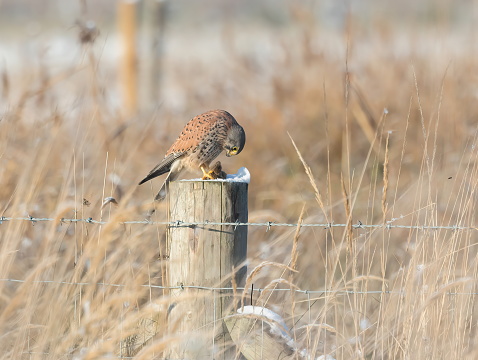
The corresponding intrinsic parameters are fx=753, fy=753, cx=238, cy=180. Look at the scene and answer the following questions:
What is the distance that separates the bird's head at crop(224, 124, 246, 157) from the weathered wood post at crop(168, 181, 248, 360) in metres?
1.39

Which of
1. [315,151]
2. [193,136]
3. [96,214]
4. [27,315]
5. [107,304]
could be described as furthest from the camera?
[315,151]

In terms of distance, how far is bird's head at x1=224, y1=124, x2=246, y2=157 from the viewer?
4125 millimetres

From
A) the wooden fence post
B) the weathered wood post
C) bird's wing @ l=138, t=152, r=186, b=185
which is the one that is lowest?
the weathered wood post

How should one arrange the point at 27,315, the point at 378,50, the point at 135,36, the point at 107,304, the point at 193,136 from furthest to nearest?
the point at 135,36 → the point at 378,50 → the point at 193,136 → the point at 27,315 → the point at 107,304

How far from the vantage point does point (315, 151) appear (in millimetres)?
6531

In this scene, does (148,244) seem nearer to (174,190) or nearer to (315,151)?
(174,190)

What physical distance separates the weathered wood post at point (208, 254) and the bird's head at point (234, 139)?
1386mm

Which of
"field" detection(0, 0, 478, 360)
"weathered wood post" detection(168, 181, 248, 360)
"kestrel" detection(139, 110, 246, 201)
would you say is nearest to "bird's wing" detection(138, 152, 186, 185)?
"kestrel" detection(139, 110, 246, 201)

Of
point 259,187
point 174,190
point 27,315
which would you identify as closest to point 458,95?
point 259,187

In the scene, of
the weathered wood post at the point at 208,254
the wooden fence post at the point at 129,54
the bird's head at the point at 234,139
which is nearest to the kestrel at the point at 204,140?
the bird's head at the point at 234,139

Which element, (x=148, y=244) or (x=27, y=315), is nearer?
(x=27, y=315)

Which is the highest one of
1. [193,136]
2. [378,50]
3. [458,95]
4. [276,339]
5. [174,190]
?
[378,50]

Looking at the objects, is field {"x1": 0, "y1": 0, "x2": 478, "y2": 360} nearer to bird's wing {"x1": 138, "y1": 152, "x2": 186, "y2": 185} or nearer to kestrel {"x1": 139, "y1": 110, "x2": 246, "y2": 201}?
bird's wing {"x1": 138, "y1": 152, "x2": 186, "y2": 185}

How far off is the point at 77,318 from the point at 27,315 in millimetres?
226
